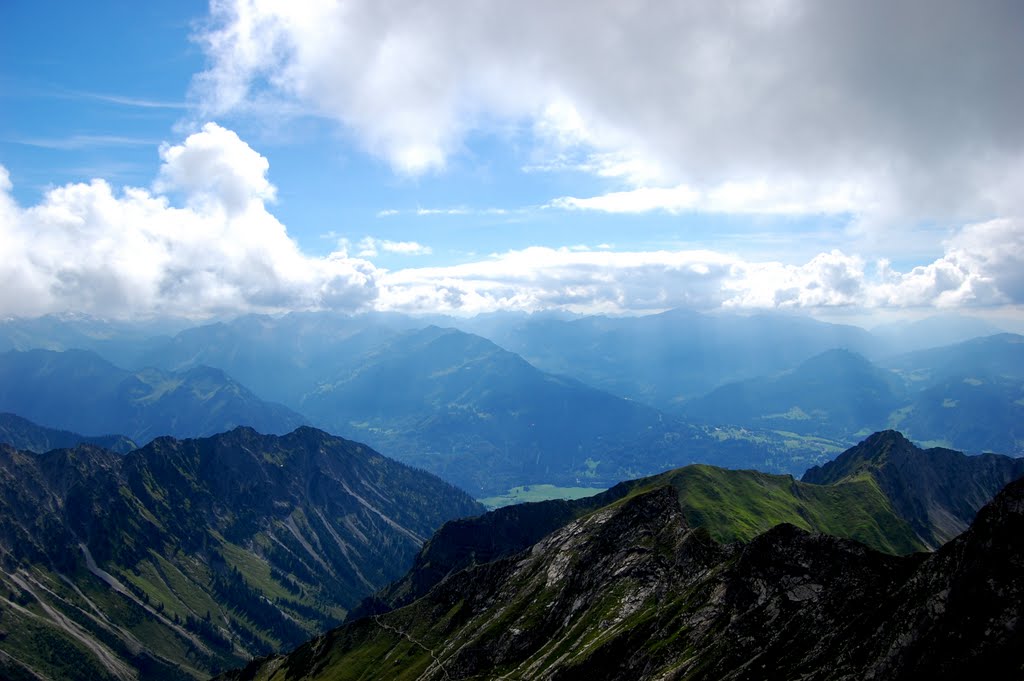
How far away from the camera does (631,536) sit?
154375 millimetres

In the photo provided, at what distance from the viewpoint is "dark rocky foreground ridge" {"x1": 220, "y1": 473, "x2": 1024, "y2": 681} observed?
183 ft

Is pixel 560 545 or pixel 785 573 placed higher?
pixel 785 573

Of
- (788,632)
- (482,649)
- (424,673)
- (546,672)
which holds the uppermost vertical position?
(788,632)

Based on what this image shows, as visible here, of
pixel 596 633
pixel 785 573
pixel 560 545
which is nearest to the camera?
pixel 785 573

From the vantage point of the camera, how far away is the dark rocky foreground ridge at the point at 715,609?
55.8 m

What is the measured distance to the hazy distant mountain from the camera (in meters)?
55.8

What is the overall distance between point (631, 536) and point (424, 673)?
196 ft

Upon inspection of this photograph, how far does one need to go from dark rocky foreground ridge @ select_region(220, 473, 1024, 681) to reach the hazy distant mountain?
0.18 metres

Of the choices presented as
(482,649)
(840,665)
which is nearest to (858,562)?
(840,665)

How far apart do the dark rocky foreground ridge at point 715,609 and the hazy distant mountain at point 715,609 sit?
7.2 inches

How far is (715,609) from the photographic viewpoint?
93562 millimetres

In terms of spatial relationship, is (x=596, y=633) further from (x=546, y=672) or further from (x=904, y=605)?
(x=904, y=605)

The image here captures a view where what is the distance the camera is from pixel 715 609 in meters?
93.6

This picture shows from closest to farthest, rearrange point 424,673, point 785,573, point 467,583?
point 785,573 < point 424,673 < point 467,583
